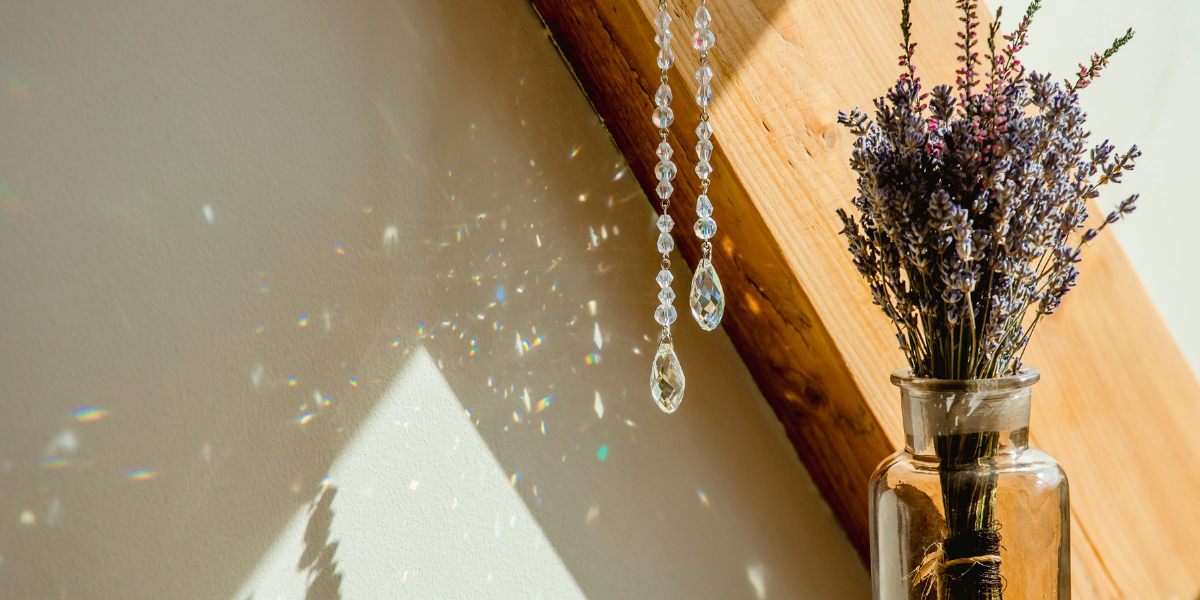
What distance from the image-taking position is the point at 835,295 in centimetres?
90

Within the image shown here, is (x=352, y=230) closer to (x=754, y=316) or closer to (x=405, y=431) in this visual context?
(x=405, y=431)

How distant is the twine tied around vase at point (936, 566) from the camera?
0.71 metres

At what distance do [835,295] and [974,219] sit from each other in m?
0.23

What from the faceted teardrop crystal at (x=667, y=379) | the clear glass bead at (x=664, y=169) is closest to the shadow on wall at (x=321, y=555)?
the faceted teardrop crystal at (x=667, y=379)

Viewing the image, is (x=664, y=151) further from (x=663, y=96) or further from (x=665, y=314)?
(x=665, y=314)

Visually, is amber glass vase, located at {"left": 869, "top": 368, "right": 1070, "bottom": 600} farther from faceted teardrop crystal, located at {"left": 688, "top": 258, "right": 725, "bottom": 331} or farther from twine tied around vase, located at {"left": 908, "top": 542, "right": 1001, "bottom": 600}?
faceted teardrop crystal, located at {"left": 688, "top": 258, "right": 725, "bottom": 331}

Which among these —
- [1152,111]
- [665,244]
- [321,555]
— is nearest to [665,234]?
[665,244]

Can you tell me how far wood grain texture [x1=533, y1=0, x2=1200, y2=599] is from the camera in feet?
2.88

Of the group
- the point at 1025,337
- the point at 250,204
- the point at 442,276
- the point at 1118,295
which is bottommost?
the point at 1118,295

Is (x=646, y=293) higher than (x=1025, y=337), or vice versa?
(x=646, y=293)

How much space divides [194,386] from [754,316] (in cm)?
69

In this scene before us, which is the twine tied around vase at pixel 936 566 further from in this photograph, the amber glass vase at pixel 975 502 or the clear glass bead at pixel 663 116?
the clear glass bead at pixel 663 116

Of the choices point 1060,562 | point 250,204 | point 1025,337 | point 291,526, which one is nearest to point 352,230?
point 250,204

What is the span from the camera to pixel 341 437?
32.5 inches
